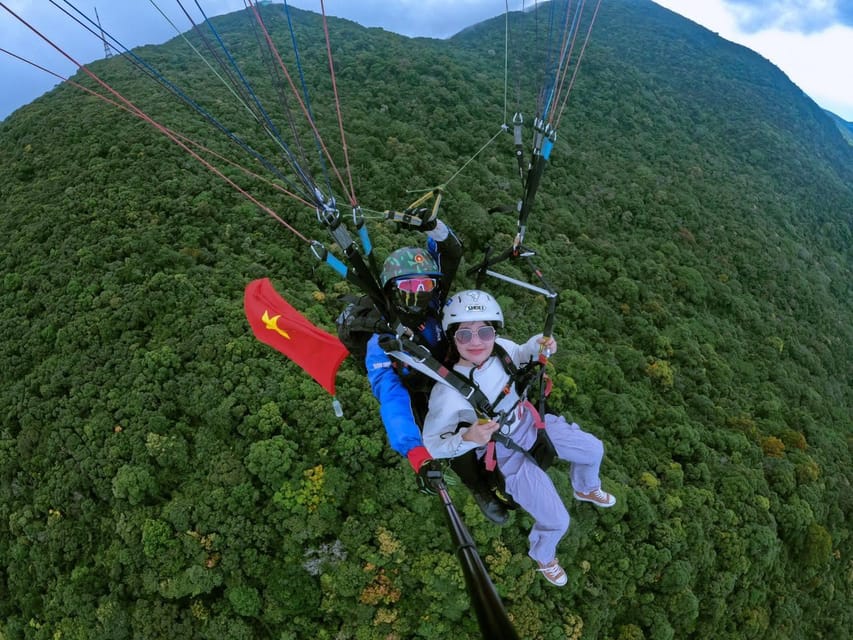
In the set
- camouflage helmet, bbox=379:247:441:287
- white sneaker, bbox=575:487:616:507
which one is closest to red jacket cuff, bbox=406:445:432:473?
camouflage helmet, bbox=379:247:441:287

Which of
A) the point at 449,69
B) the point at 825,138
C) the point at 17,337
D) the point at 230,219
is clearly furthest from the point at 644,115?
the point at 17,337

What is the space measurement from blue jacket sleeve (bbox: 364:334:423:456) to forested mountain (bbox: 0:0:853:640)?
33.4 feet

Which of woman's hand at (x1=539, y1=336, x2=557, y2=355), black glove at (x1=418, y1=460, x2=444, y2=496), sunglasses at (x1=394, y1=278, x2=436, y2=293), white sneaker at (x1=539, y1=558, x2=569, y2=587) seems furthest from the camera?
white sneaker at (x1=539, y1=558, x2=569, y2=587)

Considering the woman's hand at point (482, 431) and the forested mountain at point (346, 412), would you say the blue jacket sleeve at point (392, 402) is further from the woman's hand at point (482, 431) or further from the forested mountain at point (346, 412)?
the forested mountain at point (346, 412)

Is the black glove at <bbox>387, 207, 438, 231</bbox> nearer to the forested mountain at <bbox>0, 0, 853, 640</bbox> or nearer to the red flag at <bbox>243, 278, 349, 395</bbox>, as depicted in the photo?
the red flag at <bbox>243, 278, 349, 395</bbox>

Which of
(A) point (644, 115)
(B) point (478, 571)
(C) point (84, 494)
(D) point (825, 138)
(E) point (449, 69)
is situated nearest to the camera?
(B) point (478, 571)

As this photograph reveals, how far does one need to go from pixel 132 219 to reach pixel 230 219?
149 inches

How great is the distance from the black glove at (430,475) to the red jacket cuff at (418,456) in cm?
3

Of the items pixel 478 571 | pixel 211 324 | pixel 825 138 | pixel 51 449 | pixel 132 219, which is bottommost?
pixel 51 449

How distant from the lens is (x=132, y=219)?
20734 mm

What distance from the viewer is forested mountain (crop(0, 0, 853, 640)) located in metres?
14.0

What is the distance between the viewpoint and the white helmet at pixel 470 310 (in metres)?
5.13

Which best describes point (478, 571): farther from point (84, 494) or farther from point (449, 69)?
point (449, 69)

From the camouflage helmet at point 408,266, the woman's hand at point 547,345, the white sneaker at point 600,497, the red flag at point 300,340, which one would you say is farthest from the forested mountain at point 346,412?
the camouflage helmet at point 408,266
